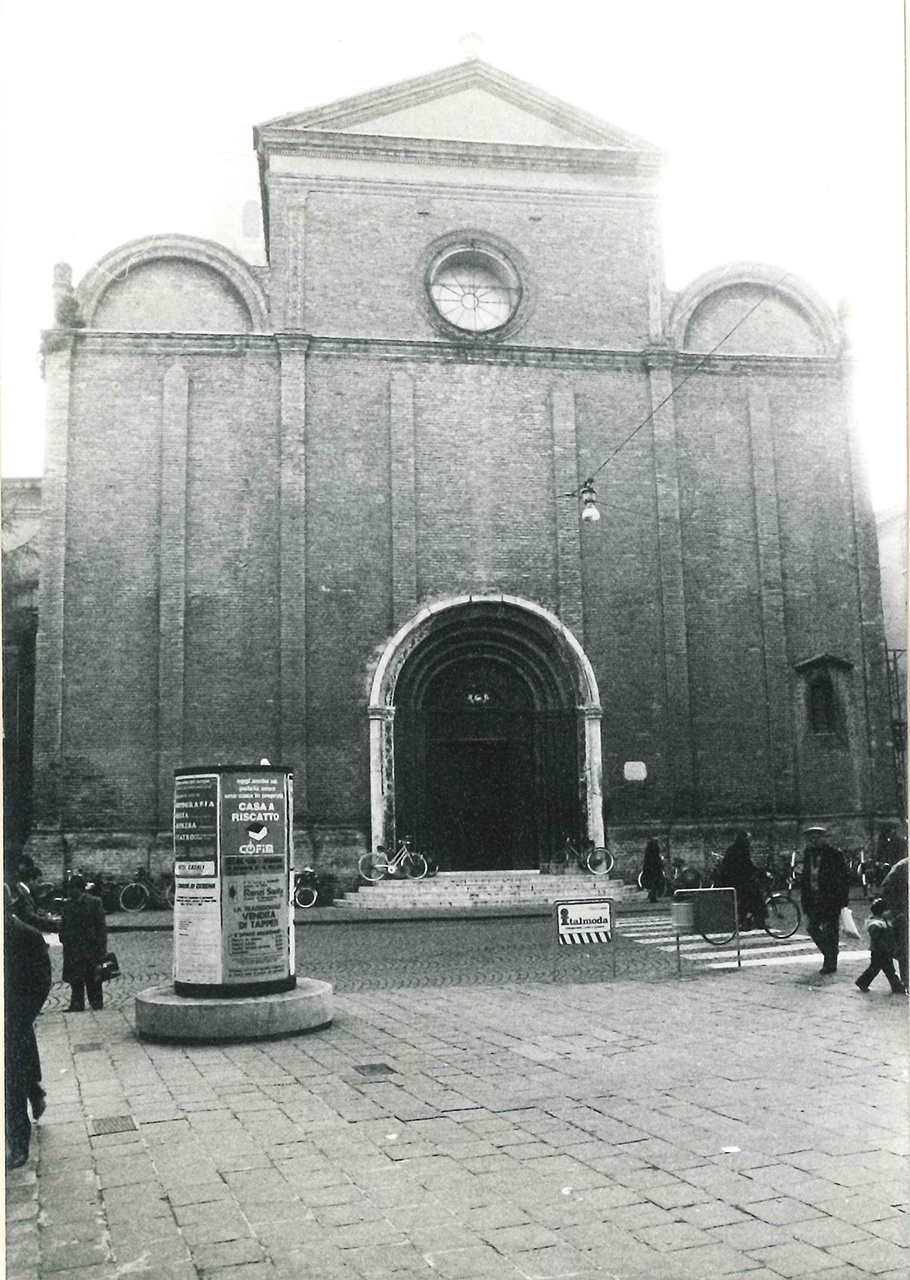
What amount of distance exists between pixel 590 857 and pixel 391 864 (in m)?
3.41

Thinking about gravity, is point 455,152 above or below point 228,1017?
above

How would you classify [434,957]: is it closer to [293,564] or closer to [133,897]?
[133,897]

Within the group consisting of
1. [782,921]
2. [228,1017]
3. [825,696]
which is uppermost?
[825,696]

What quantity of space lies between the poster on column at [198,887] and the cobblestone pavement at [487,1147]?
2.04 feet

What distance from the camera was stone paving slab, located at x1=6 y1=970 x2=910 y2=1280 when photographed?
410cm

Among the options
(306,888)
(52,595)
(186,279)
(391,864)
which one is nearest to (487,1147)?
(306,888)

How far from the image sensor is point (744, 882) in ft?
43.4

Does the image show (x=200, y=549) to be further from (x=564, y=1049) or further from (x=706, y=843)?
(x=564, y=1049)

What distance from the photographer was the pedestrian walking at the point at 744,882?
13133 millimetres

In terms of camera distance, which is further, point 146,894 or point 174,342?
point 174,342

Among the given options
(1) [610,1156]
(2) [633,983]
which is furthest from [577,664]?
(1) [610,1156]

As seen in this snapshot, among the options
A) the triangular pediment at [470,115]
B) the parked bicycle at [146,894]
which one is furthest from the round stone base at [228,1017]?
the triangular pediment at [470,115]

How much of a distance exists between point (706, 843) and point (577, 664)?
12.8 feet

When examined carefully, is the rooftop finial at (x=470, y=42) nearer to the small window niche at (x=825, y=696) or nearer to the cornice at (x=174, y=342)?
the cornice at (x=174, y=342)
